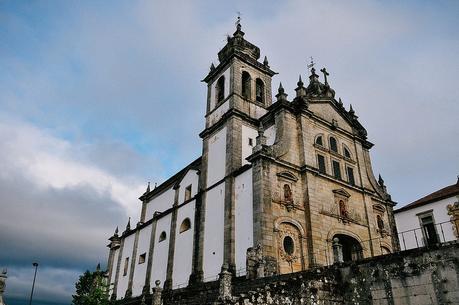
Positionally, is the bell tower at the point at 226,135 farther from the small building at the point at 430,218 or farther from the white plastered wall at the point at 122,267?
the white plastered wall at the point at 122,267

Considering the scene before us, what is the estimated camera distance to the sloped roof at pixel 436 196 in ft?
92.9

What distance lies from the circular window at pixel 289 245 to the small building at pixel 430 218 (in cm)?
988

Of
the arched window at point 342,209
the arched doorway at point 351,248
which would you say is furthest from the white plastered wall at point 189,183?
the arched doorway at point 351,248

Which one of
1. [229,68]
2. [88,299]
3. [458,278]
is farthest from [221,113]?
[458,278]

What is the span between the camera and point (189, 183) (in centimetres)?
3300

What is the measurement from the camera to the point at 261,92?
110 ft

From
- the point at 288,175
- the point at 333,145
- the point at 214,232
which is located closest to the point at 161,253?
the point at 214,232

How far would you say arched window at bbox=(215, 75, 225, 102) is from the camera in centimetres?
3318

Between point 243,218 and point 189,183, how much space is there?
33.5 ft

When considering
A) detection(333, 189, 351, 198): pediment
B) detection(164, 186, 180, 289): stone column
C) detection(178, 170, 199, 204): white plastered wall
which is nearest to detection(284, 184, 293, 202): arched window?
detection(333, 189, 351, 198): pediment

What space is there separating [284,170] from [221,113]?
9.03 m

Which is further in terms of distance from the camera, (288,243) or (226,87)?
(226,87)

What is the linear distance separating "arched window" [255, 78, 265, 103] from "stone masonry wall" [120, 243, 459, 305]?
1910cm

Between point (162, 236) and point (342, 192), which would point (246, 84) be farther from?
point (162, 236)
